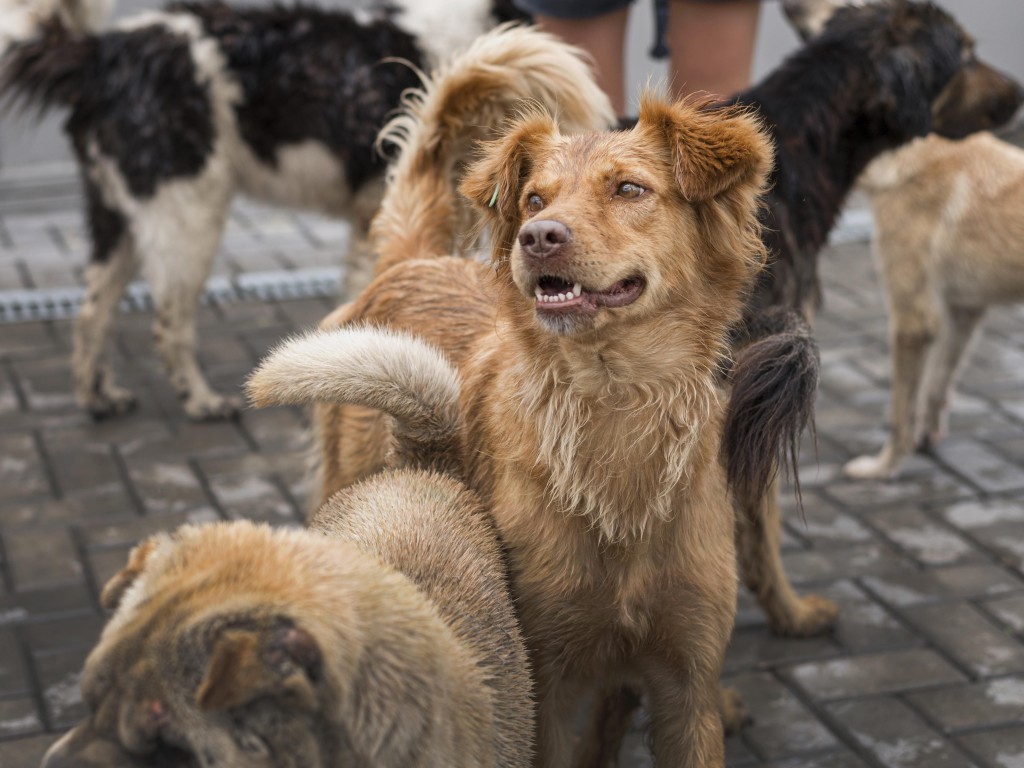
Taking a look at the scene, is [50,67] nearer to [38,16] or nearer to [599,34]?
[38,16]

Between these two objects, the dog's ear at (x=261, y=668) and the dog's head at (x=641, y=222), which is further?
the dog's head at (x=641, y=222)

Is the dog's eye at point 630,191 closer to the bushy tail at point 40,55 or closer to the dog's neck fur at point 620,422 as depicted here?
the dog's neck fur at point 620,422

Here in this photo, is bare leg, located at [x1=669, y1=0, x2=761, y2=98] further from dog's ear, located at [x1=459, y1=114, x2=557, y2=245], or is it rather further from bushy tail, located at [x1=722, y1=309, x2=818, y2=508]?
bushy tail, located at [x1=722, y1=309, x2=818, y2=508]

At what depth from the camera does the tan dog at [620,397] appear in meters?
2.42

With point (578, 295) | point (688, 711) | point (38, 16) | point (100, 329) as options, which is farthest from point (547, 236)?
point (38, 16)

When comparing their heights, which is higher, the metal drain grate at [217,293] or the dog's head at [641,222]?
the dog's head at [641,222]

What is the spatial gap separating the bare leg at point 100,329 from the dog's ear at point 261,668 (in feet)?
11.8

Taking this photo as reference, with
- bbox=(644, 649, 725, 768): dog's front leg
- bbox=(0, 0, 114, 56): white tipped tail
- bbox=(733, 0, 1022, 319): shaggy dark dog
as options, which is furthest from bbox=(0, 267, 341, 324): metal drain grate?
bbox=(644, 649, 725, 768): dog's front leg

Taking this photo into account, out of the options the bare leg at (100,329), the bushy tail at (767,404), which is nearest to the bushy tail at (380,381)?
the bushy tail at (767,404)

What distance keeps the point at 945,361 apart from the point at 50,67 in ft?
12.2

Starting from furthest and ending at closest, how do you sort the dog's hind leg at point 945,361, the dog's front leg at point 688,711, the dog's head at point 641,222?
the dog's hind leg at point 945,361 → the dog's front leg at point 688,711 → the dog's head at point 641,222

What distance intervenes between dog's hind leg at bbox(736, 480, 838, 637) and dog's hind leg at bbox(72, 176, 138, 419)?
2893 mm

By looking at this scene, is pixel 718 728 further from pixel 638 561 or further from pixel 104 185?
pixel 104 185

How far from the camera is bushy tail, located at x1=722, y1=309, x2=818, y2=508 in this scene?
8.66 feet
